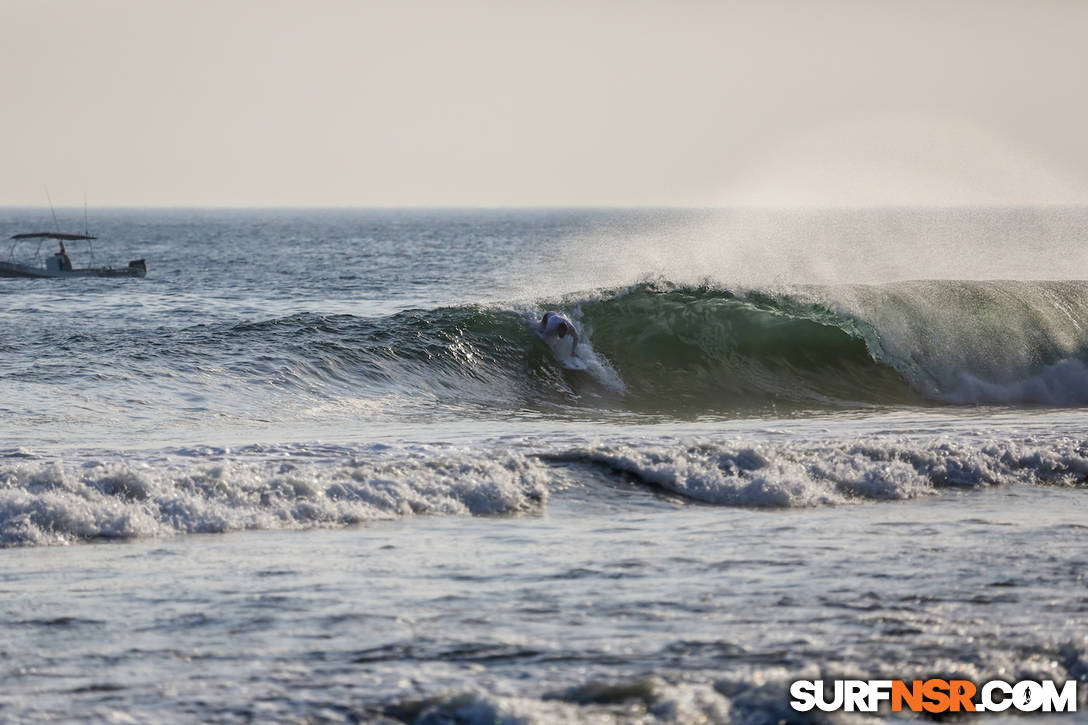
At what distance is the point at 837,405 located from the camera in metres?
19.8

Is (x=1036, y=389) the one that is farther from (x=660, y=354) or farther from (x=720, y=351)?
(x=660, y=354)

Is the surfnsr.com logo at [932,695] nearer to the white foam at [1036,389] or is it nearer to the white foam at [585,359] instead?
the white foam at [585,359]

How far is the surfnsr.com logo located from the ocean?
0.12 metres

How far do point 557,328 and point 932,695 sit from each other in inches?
656

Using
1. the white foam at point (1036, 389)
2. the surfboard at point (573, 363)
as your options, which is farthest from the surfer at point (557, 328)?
the white foam at point (1036, 389)

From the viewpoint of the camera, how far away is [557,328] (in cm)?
2283

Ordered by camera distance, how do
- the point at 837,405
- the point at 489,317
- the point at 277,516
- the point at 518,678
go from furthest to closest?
the point at 489,317
the point at 837,405
the point at 277,516
the point at 518,678

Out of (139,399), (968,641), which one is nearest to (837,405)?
(139,399)

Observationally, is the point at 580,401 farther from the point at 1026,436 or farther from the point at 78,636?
the point at 78,636

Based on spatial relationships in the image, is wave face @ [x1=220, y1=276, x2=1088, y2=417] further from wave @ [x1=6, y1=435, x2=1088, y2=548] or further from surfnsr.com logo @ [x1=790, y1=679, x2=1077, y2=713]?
surfnsr.com logo @ [x1=790, y1=679, x2=1077, y2=713]

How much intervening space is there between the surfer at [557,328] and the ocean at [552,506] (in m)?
0.24

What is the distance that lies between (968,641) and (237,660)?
4.24m

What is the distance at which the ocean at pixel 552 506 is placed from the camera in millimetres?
6742

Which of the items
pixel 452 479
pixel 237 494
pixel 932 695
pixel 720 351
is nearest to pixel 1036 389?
pixel 720 351
